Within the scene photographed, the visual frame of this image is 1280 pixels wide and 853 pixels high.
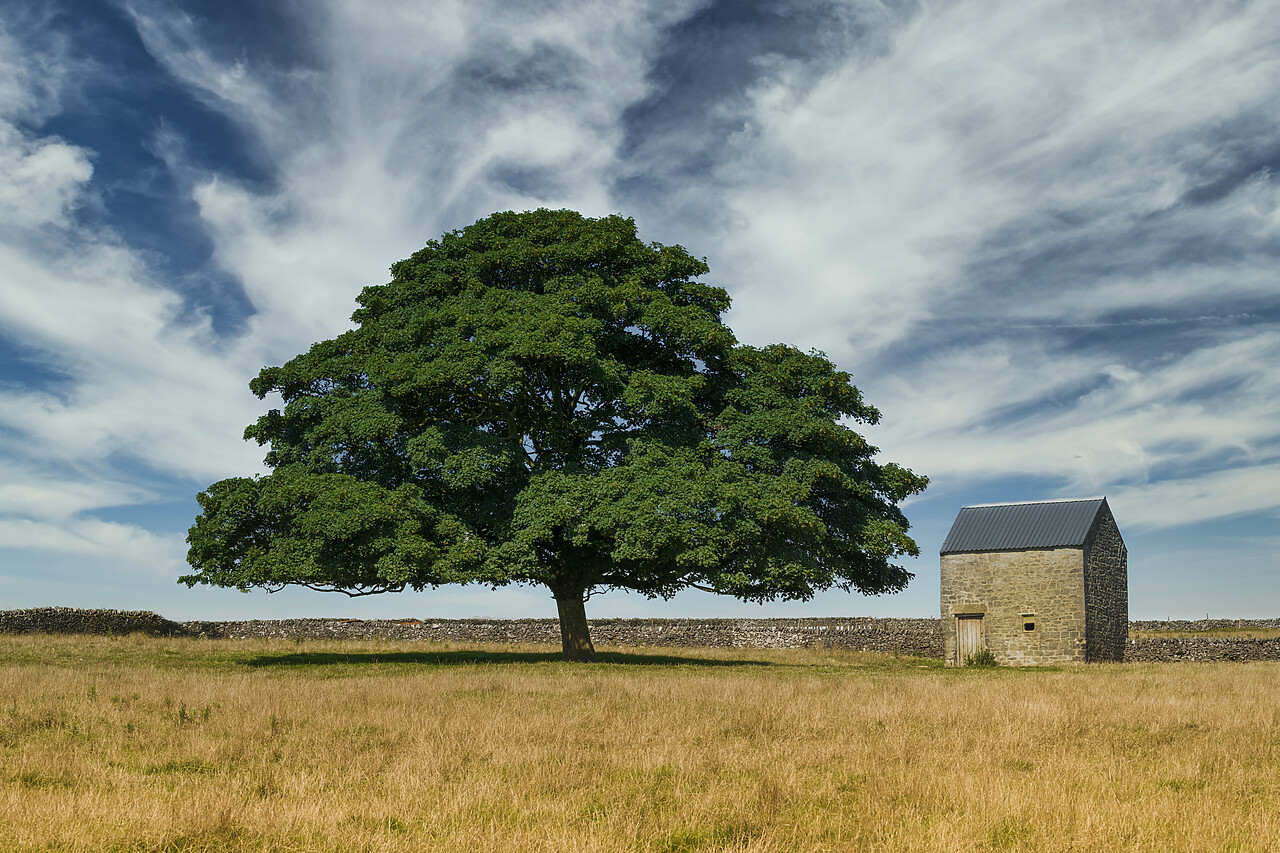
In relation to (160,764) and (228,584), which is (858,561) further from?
(160,764)

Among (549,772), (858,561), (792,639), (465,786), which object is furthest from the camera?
(792,639)

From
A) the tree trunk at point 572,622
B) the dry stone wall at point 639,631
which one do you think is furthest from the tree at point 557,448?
the dry stone wall at point 639,631

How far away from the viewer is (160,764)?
9047mm

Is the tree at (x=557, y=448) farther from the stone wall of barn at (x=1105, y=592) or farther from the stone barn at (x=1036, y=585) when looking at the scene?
the stone wall of barn at (x=1105, y=592)

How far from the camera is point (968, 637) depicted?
3525cm

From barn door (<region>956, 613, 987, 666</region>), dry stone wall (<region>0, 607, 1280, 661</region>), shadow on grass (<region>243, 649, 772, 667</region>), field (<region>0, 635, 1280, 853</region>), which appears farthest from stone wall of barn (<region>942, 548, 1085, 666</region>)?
field (<region>0, 635, 1280, 853</region>)

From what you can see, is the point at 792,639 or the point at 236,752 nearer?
the point at 236,752

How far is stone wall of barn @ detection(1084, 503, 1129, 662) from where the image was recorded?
33.5 m

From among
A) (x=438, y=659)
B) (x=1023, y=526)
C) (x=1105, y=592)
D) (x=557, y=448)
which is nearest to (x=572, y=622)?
(x=438, y=659)

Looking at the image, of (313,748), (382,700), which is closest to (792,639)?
(382,700)

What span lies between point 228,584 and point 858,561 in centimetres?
1858

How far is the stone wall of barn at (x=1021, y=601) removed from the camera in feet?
109

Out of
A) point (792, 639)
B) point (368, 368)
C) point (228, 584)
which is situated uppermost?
point (368, 368)

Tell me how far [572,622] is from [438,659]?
432 cm
